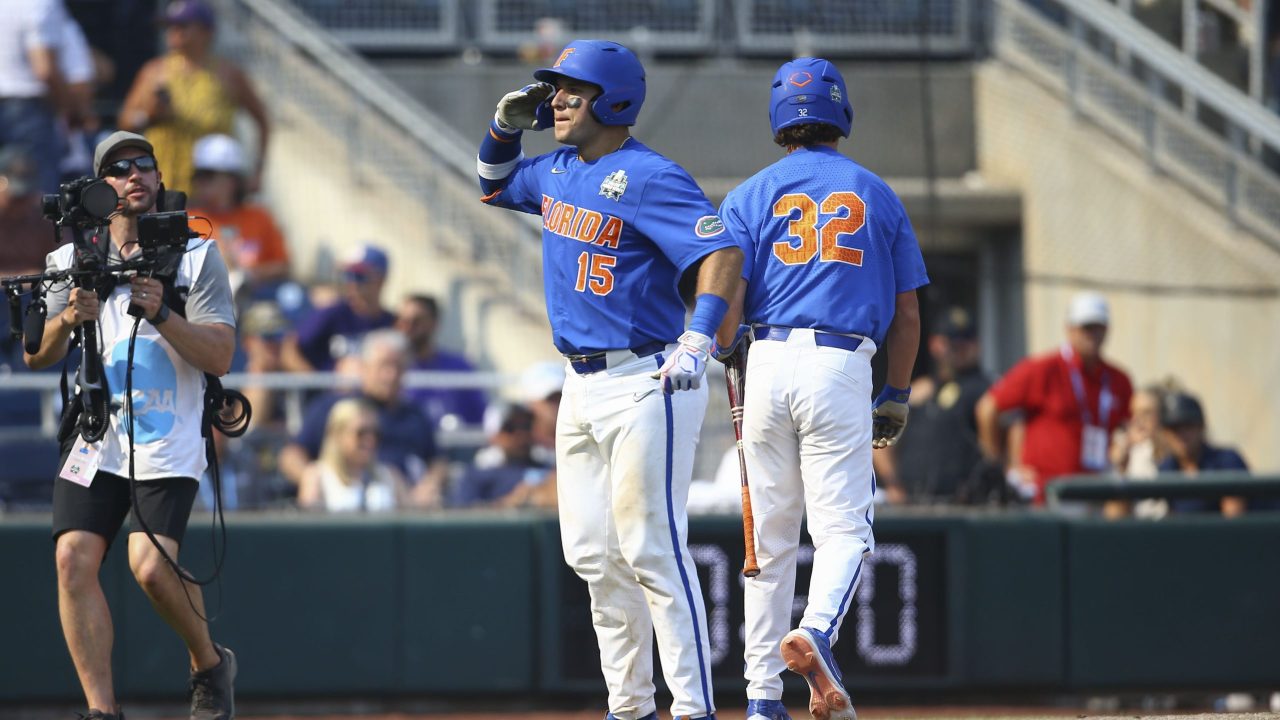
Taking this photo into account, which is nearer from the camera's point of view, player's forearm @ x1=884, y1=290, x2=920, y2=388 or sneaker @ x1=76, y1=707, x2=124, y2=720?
sneaker @ x1=76, y1=707, x2=124, y2=720

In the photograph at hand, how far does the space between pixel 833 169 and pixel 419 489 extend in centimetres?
463

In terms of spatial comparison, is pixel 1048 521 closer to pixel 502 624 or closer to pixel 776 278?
pixel 502 624

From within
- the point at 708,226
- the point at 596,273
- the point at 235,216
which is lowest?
the point at 596,273

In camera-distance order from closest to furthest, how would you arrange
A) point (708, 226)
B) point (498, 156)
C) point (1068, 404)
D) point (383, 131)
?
point (708, 226), point (498, 156), point (1068, 404), point (383, 131)

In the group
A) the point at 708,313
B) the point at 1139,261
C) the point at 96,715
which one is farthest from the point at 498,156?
the point at 1139,261

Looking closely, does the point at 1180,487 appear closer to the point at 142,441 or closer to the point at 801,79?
the point at 801,79

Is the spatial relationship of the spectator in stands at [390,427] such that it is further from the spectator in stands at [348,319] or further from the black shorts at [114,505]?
the black shorts at [114,505]

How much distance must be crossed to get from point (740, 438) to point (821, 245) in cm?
71

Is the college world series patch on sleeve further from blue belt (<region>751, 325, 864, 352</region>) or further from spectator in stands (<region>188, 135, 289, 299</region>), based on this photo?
spectator in stands (<region>188, 135, 289, 299</region>)

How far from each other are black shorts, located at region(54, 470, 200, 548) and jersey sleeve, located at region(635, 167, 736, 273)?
189 cm

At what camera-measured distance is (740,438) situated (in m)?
6.17

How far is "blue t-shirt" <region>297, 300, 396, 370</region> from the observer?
11086 mm

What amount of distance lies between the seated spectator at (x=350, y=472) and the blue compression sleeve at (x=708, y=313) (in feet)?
14.3

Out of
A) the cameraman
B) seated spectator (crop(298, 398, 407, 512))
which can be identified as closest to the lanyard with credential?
seated spectator (crop(298, 398, 407, 512))
